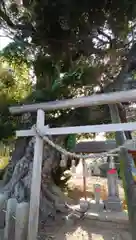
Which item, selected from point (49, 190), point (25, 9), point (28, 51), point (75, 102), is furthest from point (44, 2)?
point (49, 190)

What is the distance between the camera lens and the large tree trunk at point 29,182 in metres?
3.59

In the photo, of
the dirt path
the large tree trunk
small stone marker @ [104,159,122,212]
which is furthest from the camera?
small stone marker @ [104,159,122,212]

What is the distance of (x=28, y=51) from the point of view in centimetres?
495

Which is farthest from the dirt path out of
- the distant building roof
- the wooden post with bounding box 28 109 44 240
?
the distant building roof

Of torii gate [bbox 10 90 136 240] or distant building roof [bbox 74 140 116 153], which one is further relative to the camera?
distant building roof [bbox 74 140 116 153]

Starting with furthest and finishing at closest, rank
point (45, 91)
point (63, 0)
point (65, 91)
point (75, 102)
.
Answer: point (65, 91)
point (45, 91)
point (63, 0)
point (75, 102)

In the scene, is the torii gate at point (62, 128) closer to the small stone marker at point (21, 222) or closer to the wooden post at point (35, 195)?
the wooden post at point (35, 195)

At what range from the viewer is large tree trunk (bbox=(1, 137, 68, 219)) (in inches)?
141

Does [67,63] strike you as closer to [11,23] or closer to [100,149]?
[11,23]

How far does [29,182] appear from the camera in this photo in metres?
3.60

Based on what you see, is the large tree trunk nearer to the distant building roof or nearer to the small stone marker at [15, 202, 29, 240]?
the small stone marker at [15, 202, 29, 240]

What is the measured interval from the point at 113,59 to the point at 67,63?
3.64ft

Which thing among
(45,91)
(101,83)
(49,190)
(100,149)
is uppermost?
(101,83)

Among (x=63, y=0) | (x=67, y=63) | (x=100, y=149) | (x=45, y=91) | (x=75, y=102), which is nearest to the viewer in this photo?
(x=75, y=102)
